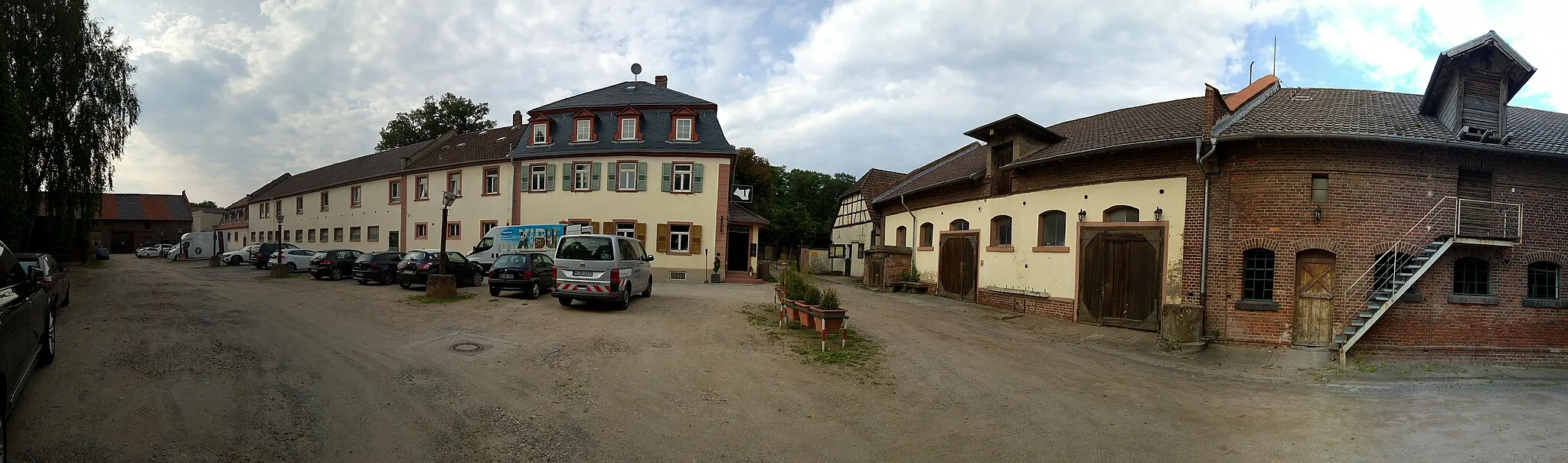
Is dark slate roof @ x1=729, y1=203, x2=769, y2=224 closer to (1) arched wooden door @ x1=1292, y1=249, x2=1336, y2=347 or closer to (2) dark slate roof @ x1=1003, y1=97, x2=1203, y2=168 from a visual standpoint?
(2) dark slate roof @ x1=1003, y1=97, x2=1203, y2=168

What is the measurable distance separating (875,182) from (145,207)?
7645 centimetres

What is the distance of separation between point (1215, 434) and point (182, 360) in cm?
1151

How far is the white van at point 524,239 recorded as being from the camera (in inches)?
983

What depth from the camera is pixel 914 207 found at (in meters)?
24.8

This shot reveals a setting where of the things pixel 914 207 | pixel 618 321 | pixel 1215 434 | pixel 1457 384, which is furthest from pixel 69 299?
pixel 1457 384

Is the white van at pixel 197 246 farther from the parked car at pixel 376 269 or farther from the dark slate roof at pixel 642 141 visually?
the parked car at pixel 376 269

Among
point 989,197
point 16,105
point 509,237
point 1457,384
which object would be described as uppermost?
point 16,105

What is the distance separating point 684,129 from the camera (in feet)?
93.8

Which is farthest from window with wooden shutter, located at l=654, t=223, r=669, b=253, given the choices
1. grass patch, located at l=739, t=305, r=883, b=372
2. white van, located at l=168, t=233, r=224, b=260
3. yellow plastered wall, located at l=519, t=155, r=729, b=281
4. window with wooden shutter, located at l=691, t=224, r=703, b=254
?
white van, located at l=168, t=233, r=224, b=260

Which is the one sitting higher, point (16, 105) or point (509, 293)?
point (16, 105)

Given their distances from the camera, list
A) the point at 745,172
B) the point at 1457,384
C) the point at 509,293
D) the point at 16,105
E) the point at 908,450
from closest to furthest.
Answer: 1. the point at 908,450
2. the point at 1457,384
3. the point at 16,105
4. the point at 509,293
5. the point at 745,172

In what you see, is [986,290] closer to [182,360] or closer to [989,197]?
[989,197]

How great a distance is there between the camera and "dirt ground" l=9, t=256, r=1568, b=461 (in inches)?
217

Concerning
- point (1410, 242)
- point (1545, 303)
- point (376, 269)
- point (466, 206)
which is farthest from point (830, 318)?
point (466, 206)
